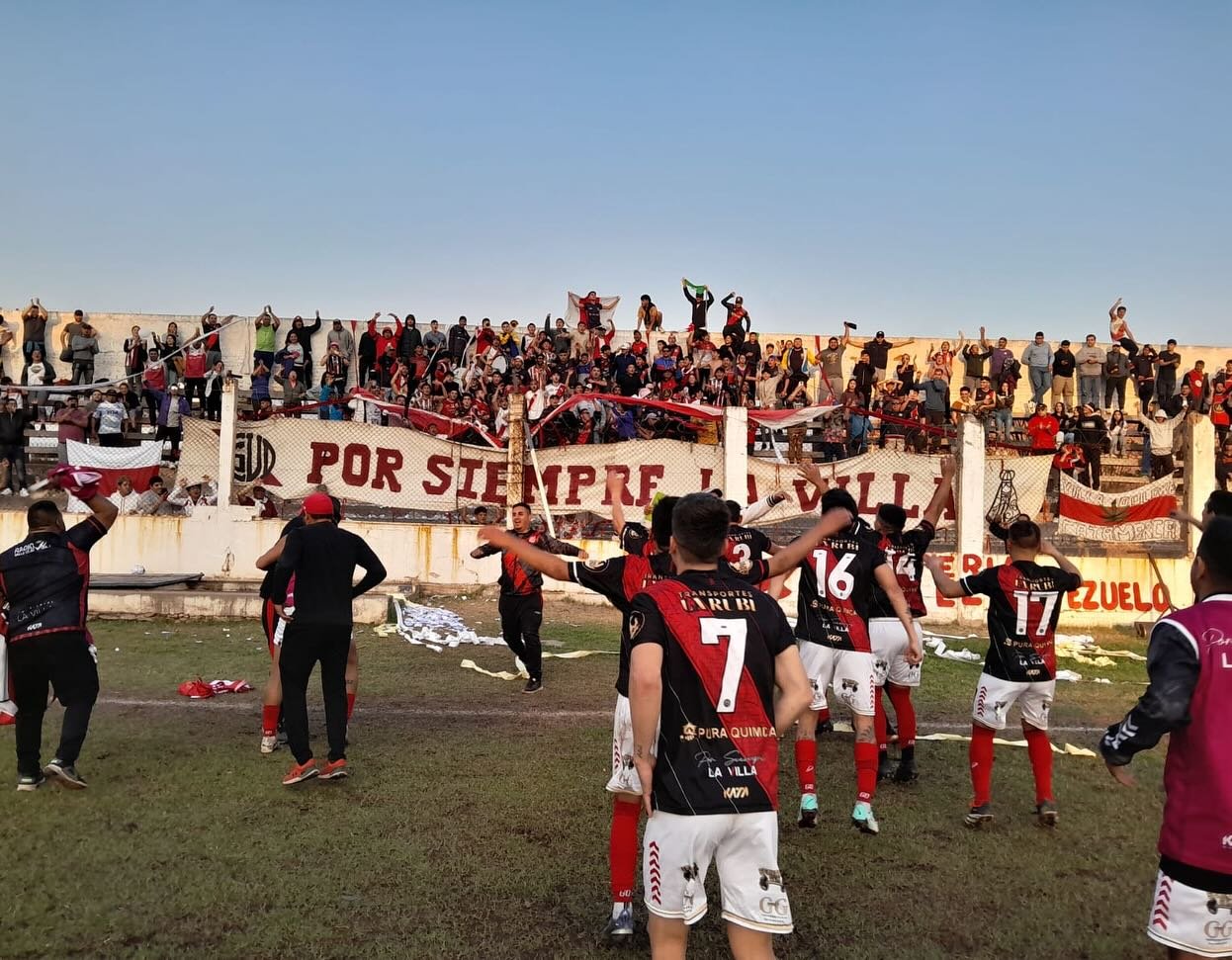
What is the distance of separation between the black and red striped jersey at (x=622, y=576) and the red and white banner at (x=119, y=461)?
1371 centimetres

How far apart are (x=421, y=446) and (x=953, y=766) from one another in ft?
34.6

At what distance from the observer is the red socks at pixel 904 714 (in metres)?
7.55

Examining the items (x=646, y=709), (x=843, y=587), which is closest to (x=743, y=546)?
(x=843, y=587)

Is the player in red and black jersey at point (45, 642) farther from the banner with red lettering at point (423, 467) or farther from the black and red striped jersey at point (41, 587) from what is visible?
the banner with red lettering at point (423, 467)

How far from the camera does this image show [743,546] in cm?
621

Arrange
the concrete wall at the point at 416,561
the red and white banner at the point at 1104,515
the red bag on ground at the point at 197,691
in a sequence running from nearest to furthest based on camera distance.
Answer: the red bag on ground at the point at 197,691 < the concrete wall at the point at 416,561 < the red and white banner at the point at 1104,515

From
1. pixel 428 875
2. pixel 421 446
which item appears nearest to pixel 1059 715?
pixel 428 875

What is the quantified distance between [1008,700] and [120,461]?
592 inches

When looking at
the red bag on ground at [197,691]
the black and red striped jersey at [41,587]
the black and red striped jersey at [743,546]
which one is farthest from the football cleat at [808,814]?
the red bag on ground at [197,691]

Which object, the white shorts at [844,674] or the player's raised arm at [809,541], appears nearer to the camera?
the player's raised arm at [809,541]

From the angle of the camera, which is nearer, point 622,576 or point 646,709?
point 646,709

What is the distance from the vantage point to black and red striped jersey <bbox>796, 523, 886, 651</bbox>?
692 centimetres

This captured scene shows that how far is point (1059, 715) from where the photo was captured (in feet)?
32.7

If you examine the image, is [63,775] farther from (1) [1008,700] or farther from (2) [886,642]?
(1) [1008,700]
